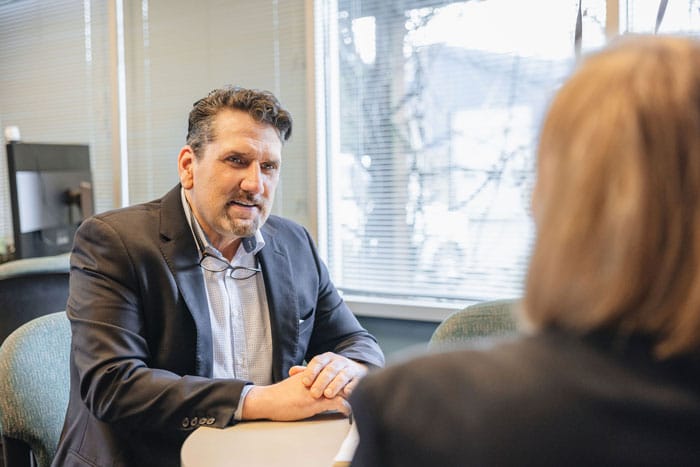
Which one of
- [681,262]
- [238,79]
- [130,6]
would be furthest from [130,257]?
[130,6]

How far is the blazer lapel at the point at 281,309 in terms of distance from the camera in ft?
5.70

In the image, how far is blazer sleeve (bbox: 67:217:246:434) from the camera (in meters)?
1.37

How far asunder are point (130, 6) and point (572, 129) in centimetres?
354

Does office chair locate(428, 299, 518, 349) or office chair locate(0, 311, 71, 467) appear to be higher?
office chair locate(428, 299, 518, 349)

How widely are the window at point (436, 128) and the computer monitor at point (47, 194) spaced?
146 centimetres

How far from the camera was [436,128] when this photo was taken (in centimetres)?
266

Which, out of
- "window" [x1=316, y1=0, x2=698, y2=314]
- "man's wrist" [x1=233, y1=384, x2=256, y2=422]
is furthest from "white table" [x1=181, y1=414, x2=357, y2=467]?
"window" [x1=316, y1=0, x2=698, y2=314]

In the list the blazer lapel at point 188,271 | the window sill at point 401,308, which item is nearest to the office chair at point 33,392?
the blazer lapel at point 188,271

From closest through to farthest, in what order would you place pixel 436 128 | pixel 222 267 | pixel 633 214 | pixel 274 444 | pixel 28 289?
pixel 633 214 → pixel 274 444 → pixel 222 267 → pixel 436 128 → pixel 28 289

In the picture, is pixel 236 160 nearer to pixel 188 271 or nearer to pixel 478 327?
pixel 188 271

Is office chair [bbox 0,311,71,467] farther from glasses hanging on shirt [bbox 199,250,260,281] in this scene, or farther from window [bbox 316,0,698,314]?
window [bbox 316,0,698,314]

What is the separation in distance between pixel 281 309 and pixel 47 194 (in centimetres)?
214

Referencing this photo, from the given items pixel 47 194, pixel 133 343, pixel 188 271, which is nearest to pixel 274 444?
pixel 133 343

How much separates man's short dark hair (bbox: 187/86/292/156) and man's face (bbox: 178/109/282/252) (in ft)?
0.05
